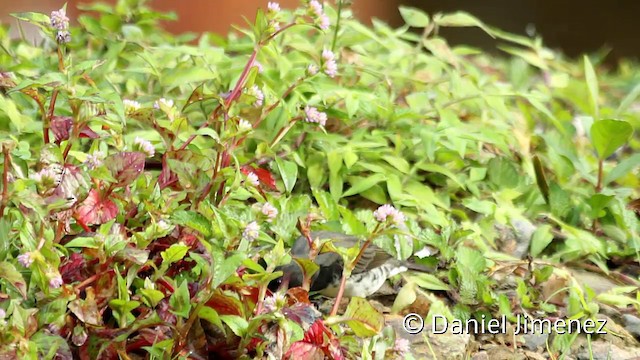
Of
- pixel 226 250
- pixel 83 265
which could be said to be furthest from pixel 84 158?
pixel 226 250

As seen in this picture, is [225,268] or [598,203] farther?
[598,203]

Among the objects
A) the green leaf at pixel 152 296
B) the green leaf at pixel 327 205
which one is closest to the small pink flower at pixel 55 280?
the green leaf at pixel 152 296

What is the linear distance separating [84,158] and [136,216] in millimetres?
181

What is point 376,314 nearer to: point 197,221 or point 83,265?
point 197,221

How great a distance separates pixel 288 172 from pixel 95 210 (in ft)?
1.80

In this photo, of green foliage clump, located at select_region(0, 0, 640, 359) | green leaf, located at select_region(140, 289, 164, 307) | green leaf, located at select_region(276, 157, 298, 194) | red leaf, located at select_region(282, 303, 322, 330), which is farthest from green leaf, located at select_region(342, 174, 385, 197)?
green leaf, located at select_region(140, 289, 164, 307)

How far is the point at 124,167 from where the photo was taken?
1527mm

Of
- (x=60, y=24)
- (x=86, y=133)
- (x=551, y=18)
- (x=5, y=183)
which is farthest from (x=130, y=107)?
(x=551, y=18)

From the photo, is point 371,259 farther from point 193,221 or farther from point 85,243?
point 85,243

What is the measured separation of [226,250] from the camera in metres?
1.51

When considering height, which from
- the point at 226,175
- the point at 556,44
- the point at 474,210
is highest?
the point at 226,175

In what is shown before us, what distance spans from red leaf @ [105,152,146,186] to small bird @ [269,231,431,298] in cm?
34

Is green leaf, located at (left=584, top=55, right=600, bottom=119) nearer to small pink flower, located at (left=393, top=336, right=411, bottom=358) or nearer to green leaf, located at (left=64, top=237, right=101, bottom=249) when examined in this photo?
small pink flower, located at (left=393, top=336, right=411, bottom=358)

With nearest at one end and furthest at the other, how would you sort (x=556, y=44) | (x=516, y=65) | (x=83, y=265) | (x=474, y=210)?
(x=83, y=265) < (x=474, y=210) < (x=516, y=65) < (x=556, y=44)
